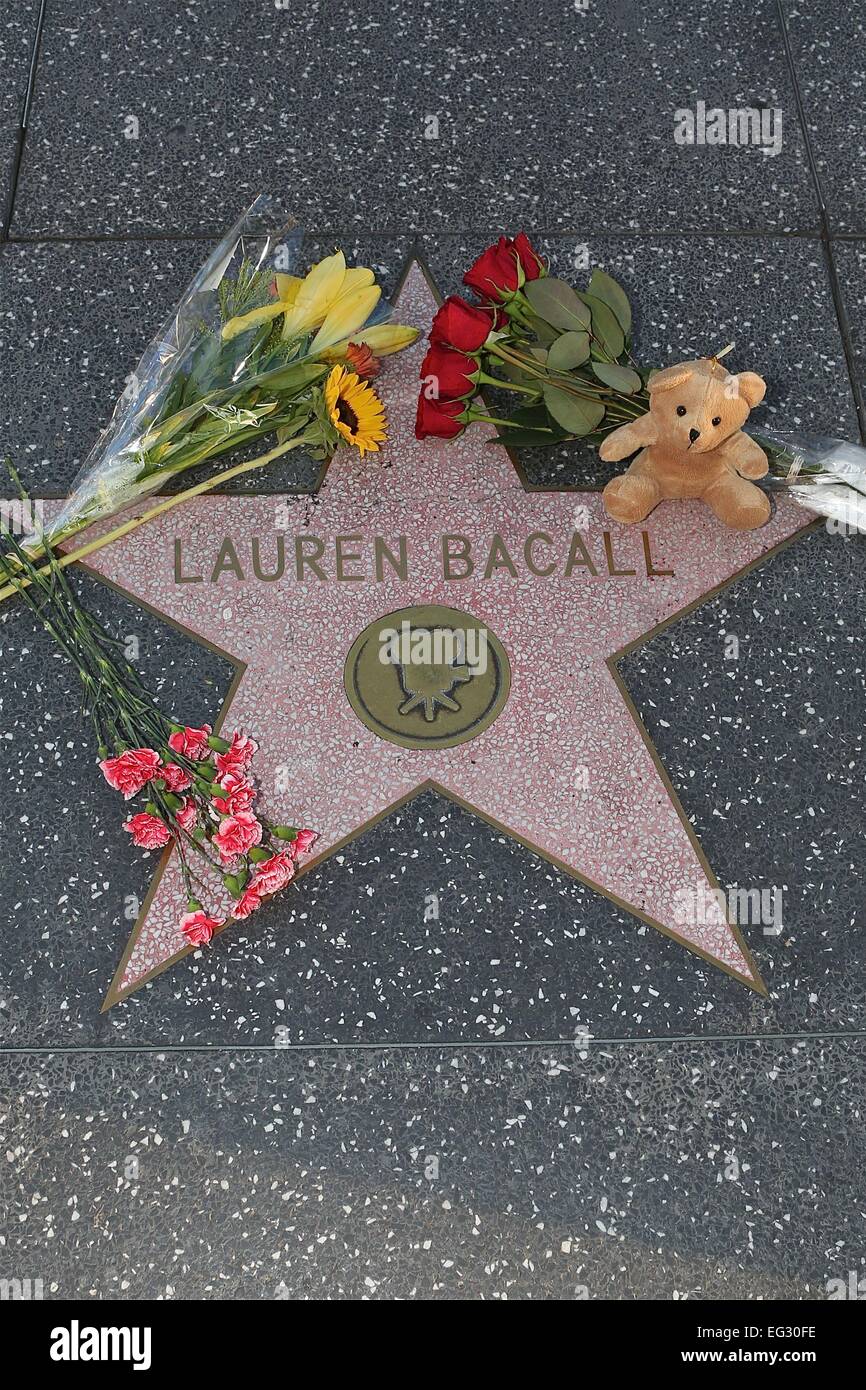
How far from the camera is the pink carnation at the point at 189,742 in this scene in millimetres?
1750

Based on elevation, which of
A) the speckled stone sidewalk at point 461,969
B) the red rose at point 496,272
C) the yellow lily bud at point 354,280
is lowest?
the speckled stone sidewalk at point 461,969

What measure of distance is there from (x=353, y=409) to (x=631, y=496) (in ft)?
1.68

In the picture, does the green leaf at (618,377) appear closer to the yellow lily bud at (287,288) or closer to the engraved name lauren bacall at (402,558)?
the engraved name lauren bacall at (402,558)

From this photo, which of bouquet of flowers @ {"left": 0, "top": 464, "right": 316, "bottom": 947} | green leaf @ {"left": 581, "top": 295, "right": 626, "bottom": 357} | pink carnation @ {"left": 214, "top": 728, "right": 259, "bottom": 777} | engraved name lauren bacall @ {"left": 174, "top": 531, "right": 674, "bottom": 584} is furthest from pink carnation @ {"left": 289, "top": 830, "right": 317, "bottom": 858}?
green leaf @ {"left": 581, "top": 295, "right": 626, "bottom": 357}

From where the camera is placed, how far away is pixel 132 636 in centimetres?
192

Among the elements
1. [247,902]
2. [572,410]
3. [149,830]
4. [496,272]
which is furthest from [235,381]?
[247,902]

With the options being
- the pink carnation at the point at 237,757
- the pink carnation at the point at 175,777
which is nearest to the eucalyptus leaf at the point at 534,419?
the pink carnation at the point at 237,757

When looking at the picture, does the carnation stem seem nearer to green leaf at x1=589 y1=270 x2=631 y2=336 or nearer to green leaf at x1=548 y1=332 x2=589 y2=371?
green leaf at x1=548 y1=332 x2=589 y2=371

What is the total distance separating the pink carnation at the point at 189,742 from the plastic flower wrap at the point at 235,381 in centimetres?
46

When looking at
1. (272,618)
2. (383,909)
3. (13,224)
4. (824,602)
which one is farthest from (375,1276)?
(13,224)

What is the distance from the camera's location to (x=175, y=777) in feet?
5.77

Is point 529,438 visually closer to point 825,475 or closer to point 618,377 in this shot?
point 618,377

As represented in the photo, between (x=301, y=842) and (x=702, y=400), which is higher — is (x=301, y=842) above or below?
below

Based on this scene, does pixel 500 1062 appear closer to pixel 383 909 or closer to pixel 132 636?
pixel 383 909
